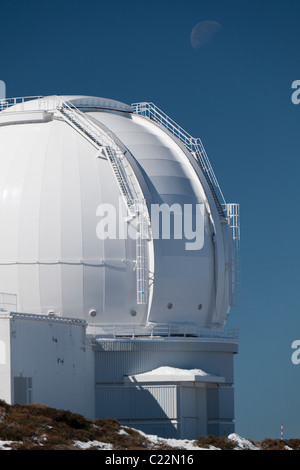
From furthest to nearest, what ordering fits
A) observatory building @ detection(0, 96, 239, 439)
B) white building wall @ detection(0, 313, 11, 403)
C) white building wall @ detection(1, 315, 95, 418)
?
observatory building @ detection(0, 96, 239, 439) < white building wall @ detection(1, 315, 95, 418) < white building wall @ detection(0, 313, 11, 403)

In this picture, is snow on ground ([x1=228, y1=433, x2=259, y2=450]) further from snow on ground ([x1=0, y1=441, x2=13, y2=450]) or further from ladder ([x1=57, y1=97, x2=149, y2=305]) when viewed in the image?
ladder ([x1=57, y1=97, x2=149, y2=305])

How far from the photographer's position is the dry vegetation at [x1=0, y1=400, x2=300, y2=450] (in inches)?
1307

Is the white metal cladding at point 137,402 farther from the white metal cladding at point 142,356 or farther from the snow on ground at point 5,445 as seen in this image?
the snow on ground at point 5,445

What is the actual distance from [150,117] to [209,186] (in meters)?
5.09

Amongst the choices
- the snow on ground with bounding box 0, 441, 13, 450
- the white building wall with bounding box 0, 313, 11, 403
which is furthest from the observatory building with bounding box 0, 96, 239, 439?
the snow on ground with bounding box 0, 441, 13, 450

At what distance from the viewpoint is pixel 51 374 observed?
143 ft

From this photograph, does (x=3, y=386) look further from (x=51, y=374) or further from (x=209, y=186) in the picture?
(x=209, y=186)

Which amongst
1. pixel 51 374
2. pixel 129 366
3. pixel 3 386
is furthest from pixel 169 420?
pixel 3 386

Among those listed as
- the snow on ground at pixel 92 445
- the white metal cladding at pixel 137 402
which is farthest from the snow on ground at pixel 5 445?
the white metal cladding at pixel 137 402

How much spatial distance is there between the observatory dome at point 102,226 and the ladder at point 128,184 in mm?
43

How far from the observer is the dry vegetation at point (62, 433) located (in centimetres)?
3319

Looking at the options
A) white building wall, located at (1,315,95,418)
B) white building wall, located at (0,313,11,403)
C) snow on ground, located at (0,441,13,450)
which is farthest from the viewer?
white building wall, located at (1,315,95,418)

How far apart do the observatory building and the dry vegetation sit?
6.93 m

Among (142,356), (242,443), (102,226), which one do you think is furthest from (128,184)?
(242,443)
